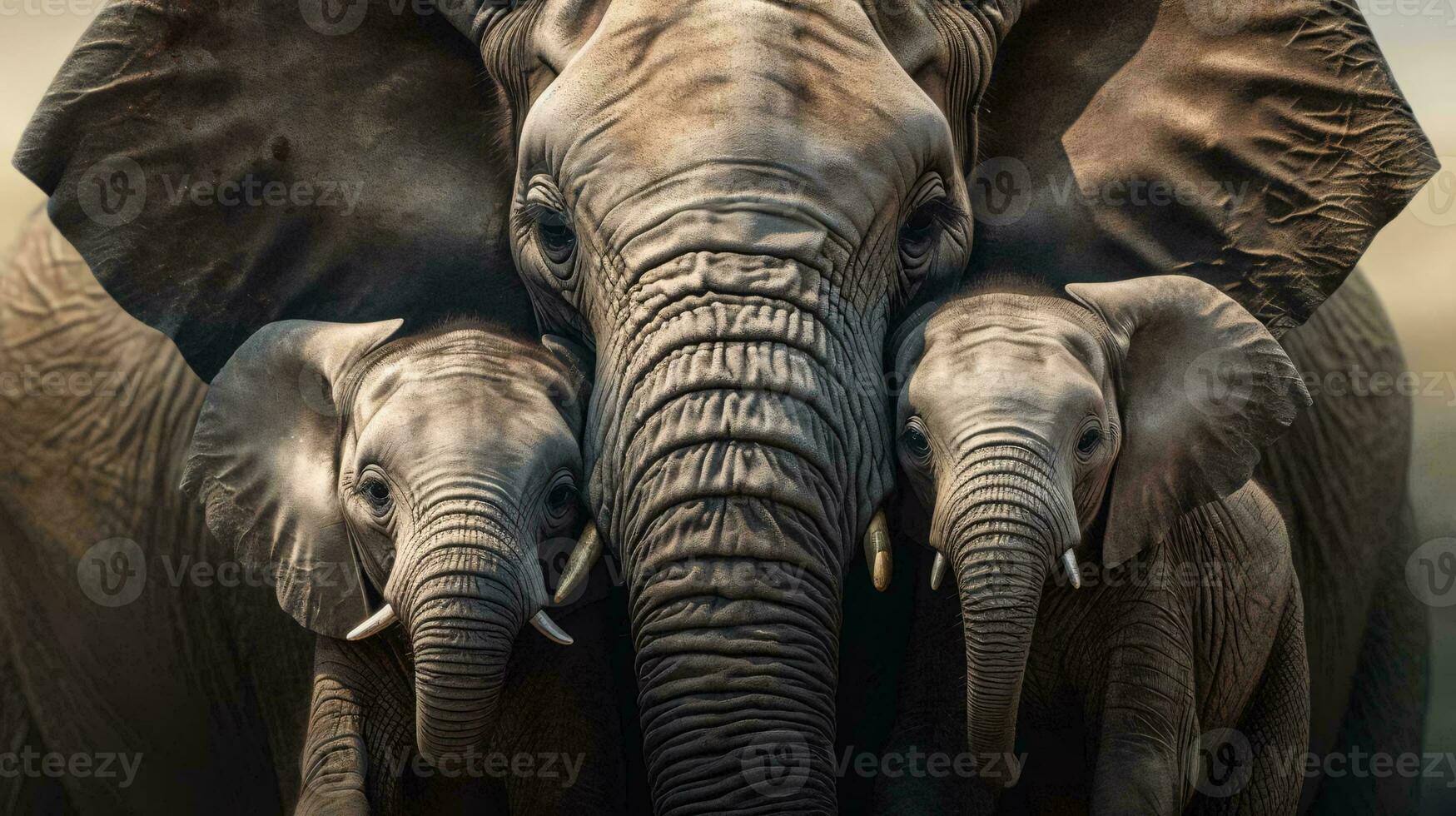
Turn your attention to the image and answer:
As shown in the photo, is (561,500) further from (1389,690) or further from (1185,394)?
(1389,690)

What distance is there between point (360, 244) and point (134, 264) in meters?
0.46

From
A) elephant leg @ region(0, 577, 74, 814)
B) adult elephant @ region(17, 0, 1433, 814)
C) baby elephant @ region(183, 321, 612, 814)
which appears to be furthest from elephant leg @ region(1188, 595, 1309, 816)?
elephant leg @ region(0, 577, 74, 814)

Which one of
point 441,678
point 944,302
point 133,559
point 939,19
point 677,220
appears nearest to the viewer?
point 441,678

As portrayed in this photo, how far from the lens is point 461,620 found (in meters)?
3.42

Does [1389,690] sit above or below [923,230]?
below

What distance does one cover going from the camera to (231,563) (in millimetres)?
4594

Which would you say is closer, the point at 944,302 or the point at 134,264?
the point at 944,302

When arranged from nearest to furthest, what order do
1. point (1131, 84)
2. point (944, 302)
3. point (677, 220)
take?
point (677, 220) < point (944, 302) < point (1131, 84)

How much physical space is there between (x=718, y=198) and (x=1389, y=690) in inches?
112

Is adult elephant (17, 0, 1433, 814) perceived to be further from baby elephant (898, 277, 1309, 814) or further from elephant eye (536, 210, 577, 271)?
baby elephant (898, 277, 1309, 814)

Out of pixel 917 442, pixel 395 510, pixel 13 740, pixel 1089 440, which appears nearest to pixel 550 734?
pixel 395 510

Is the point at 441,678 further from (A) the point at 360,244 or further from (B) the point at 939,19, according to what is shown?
(B) the point at 939,19

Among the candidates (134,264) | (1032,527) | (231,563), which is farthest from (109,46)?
(1032,527)

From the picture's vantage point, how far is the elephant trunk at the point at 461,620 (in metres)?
3.42
